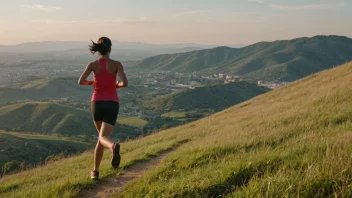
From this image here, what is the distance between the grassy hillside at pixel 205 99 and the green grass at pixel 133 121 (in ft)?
102

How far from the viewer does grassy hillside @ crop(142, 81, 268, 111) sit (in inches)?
6299

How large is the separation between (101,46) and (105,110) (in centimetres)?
127

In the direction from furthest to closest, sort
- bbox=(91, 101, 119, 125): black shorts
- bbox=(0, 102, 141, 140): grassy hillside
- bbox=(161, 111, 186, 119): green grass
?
bbox=(161, 111, 186, 119): green grass
bbox=(0, 102, 141, 140): grassy hillside
bbox=(91, 101, 119, 125): black shorts

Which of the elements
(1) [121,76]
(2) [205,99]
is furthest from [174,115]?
(1) [121,76]

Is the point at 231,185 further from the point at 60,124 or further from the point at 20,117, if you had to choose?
the point at 20,117

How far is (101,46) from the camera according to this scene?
6.35 metres

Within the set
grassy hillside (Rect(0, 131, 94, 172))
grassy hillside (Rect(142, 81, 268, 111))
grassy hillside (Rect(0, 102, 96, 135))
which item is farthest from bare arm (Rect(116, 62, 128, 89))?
grassy hillside (Rect(142, 81, 268, 111))

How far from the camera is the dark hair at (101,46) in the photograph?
633 cm

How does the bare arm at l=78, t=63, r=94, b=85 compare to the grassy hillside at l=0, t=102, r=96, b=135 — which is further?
the grassy hillside at l=0, t=102, r=96, b=135

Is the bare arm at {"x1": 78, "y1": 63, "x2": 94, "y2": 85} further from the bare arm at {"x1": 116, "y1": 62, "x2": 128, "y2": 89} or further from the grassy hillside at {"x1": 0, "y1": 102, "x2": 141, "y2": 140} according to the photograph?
the grassy hillside at {"x1": 0, "y1": 102, "x2": 141, "y2": 140}

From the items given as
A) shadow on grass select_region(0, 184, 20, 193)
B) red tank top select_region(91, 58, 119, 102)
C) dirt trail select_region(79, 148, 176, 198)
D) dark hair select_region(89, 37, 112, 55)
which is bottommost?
shadow on grass select_region(0, 184, 20, 193)

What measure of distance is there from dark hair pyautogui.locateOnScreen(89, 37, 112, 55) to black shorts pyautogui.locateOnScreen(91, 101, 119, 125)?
1024 mm

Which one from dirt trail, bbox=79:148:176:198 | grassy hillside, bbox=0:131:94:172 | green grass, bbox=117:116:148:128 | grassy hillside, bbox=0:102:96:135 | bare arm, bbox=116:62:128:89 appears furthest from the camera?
green grass, bbox=117:116:148:128

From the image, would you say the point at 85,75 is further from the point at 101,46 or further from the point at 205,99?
the point at 205,99
